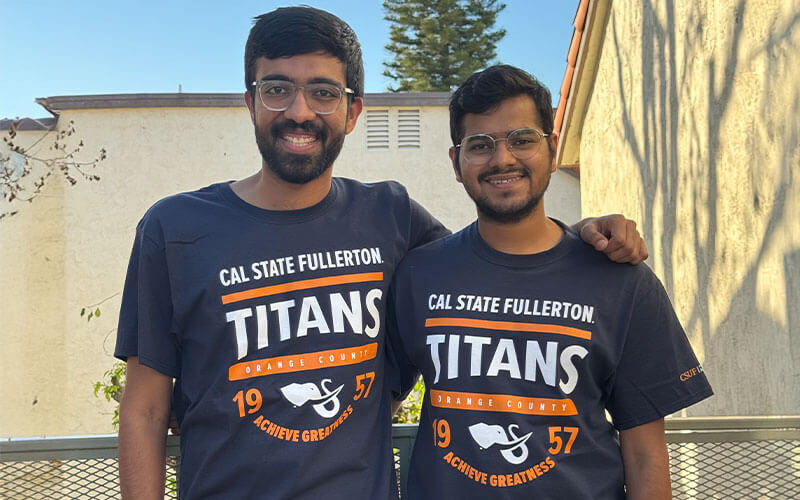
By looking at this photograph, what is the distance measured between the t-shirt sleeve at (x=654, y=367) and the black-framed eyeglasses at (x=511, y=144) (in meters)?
0.49

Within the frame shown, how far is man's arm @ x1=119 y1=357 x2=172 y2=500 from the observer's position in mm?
1987

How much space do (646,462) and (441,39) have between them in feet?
80.7

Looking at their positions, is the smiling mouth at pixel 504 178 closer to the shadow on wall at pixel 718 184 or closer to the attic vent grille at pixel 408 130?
the shadow on wall at pixel 718 184

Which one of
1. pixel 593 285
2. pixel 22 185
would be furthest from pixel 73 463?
pixel 22 185

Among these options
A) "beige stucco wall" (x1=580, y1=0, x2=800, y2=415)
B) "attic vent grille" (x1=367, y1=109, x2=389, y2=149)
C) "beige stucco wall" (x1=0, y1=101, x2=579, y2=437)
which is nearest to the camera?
"beige stucco wall" (x1=580, y1=0, x2=800, y2=415)

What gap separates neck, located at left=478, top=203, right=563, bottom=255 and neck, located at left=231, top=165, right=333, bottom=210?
1.50ft

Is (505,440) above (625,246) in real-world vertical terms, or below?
below

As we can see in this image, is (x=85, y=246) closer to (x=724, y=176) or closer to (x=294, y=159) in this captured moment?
(x=724, y=176)

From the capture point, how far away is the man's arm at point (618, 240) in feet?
6.63

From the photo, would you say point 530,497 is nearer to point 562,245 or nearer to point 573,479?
point 573,479

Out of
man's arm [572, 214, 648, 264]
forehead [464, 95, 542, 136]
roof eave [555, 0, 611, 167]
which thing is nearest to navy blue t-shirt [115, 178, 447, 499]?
forehead [464, 95, 542, 136]

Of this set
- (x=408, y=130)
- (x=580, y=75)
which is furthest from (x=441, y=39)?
(x=580, y=75)

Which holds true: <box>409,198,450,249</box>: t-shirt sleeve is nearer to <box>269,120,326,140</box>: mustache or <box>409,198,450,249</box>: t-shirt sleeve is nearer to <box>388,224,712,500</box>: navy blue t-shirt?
<box>388,224,712,500</box>: navy blue t-shirt

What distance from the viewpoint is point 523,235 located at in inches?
85.2
